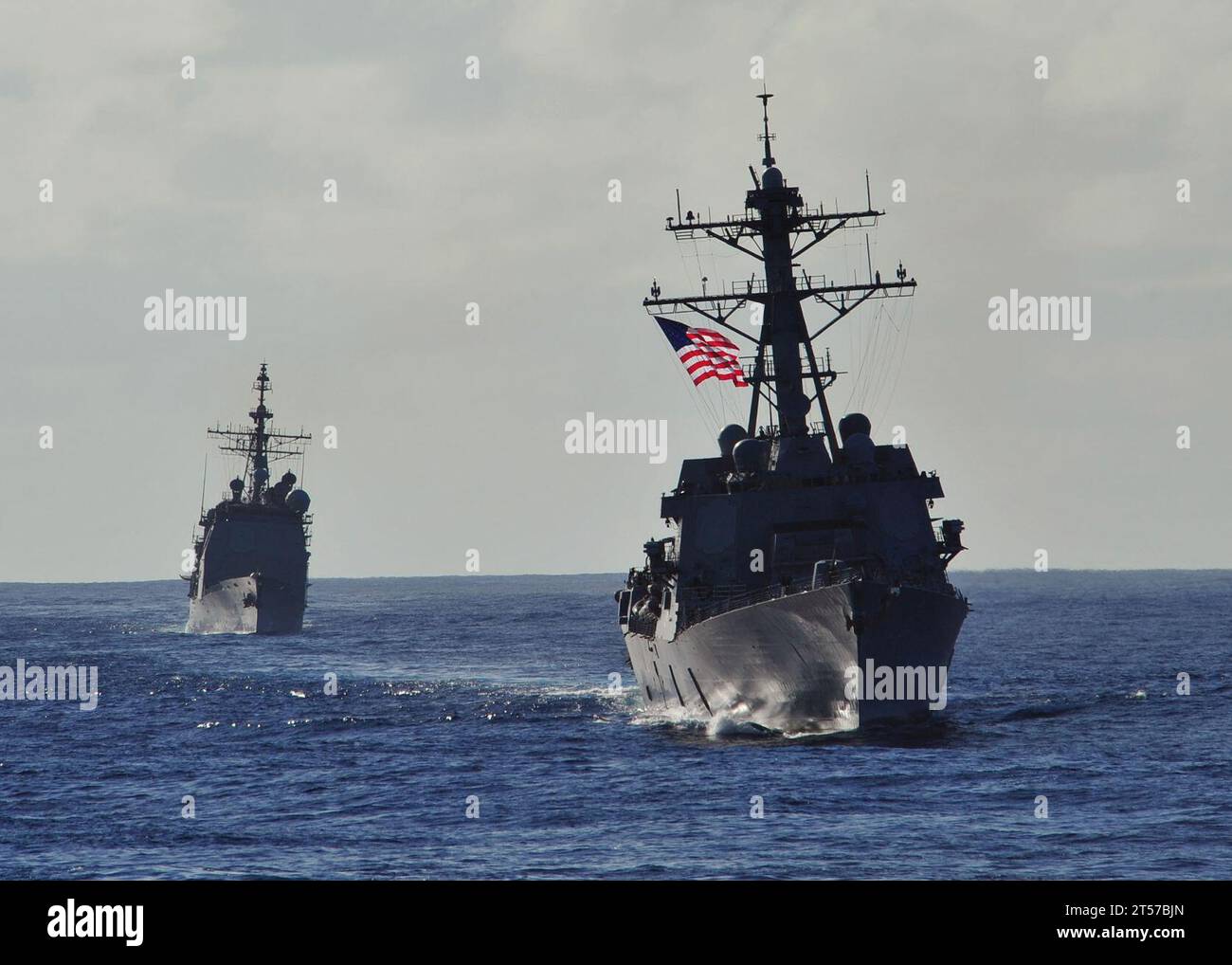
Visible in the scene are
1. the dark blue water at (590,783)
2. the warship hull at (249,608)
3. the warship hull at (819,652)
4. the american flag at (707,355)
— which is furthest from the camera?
the warship hull at (249,608)

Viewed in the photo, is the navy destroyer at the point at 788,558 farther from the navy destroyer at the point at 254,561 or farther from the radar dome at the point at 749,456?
the navy destroyer at the point at 254,561

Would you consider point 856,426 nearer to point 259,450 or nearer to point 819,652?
point 819,652

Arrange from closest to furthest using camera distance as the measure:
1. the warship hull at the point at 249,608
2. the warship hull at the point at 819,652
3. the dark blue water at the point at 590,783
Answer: the dark blue water at the point at 590,783
the warship hull at the point at 819,652
the warship hull at the point at 249,608

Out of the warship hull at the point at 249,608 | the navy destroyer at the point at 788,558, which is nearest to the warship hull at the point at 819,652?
the navy destroyer at the point at 788,558

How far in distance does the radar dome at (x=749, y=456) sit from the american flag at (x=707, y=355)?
1.45 meters

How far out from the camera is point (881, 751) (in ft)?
83.8

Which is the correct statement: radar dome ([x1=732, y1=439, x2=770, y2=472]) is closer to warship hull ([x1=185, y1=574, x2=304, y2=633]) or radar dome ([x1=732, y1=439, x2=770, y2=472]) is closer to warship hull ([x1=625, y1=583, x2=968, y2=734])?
warship hull ([x1=625, y1=583, x2=968, y2=734])

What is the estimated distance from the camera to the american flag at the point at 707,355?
106 feet

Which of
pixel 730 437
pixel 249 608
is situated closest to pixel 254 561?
pixel 249 608

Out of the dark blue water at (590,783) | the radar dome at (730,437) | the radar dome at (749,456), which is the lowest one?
the dark blue water at (590,783)
